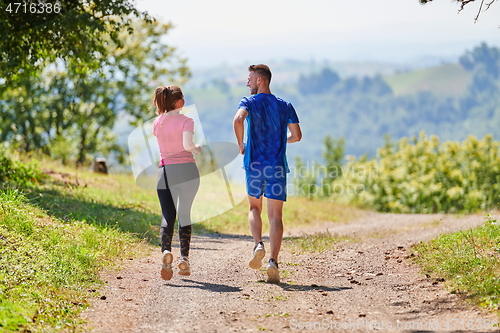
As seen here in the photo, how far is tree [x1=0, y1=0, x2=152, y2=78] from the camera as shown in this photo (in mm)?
11633

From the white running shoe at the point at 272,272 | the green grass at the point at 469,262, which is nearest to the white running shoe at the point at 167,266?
the white running shoe at the point at 272,272

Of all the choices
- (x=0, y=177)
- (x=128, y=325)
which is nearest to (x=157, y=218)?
(x=0, y=177)

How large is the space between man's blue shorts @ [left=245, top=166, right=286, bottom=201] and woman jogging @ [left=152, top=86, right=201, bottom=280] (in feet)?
2.08

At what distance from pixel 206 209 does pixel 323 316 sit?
35.3 ft

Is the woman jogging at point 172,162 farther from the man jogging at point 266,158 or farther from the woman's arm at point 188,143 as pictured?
the man jogging at point 266,158

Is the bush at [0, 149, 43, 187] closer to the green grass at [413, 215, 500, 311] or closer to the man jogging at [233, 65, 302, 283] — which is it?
the man jogging at [233, 65, 302, 283]

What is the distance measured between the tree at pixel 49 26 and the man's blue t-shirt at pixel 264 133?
665 centimetres

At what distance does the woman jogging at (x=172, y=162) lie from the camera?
6.16 m

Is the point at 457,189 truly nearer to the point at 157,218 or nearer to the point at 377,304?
the point at 157,218

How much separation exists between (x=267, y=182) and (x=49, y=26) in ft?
25.7

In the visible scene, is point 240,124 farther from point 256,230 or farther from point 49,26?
point 49,26

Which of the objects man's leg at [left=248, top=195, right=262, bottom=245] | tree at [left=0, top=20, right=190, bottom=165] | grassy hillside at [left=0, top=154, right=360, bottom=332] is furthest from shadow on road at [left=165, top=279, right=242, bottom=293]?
tree at [left=0, top=20, right=190, bottom=165]

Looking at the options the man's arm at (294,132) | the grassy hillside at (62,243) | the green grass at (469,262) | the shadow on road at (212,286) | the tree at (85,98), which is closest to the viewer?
the grassy hillside at (62,243)

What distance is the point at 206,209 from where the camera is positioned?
1562cm
